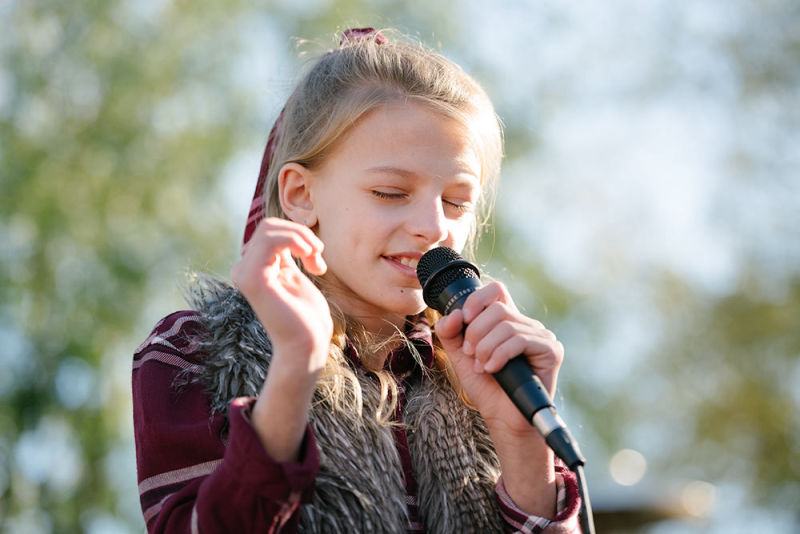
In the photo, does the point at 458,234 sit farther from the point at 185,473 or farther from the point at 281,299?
the point at 185,473

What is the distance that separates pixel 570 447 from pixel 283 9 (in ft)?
42.0

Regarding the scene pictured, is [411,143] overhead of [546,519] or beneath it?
overhead

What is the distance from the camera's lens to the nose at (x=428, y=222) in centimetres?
217

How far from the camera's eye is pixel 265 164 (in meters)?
2.75

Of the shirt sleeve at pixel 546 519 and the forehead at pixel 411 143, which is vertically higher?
the forehead at pixel 411 143

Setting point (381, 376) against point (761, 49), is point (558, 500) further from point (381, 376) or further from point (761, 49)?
point (761, 49)

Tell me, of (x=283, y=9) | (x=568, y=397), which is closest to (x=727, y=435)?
(x=568, y=397)

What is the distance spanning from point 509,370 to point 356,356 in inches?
20.4

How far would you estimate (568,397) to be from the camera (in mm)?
13867

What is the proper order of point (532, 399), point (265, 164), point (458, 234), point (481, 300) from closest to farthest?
point (532, 399)
point (481, 300)
point (458, 234)
point (265, 164)

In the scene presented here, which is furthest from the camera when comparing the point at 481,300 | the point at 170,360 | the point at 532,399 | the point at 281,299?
the point at 170,360

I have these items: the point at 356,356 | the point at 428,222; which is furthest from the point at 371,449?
the point at 428,222

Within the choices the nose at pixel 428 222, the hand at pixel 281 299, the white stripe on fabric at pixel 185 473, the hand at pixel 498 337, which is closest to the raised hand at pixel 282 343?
the hand at pixel 281 299

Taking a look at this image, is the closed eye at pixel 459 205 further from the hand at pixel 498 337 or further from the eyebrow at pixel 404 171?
the hand at pixel 498 337
